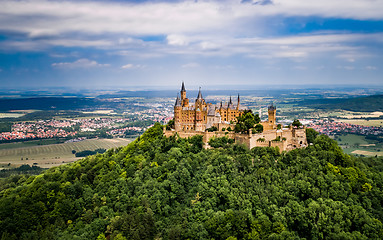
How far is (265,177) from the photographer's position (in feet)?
185

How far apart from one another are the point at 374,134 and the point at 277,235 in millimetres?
116202

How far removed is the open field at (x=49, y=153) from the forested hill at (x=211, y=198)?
168 ft

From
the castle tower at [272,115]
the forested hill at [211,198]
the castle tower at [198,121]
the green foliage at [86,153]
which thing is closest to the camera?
the forested hill at [211,198]

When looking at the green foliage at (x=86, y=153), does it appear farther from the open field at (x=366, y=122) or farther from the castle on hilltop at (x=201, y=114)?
the open field at (x=366, y=122)

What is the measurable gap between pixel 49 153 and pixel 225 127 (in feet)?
293

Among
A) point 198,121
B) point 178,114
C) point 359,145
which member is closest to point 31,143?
point 178,114

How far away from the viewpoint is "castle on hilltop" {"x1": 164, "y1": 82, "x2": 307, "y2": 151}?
210 feet

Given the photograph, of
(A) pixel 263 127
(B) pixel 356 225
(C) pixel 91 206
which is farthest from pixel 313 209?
(C) pixel 91 206

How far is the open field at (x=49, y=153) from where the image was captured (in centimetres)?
11630

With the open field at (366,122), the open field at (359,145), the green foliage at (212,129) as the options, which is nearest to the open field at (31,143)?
the green foliage at (212,129)

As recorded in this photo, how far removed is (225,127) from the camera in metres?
69.6

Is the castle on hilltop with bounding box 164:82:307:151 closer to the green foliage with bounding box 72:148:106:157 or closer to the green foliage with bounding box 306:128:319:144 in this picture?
the green foliage with bounding box 306:128:319:144

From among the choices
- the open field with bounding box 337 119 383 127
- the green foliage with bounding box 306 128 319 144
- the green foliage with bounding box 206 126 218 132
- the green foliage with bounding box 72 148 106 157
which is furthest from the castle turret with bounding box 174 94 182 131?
the open field with bounding box 337 119 383 127

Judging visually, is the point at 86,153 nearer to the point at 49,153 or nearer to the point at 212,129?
the point at 49,153
